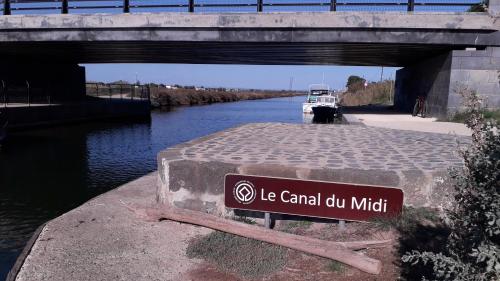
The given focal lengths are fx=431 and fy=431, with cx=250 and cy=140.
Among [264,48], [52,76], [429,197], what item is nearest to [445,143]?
[429,197]

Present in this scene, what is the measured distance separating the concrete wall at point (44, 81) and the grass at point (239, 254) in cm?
2587

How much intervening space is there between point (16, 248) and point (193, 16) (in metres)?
13.3

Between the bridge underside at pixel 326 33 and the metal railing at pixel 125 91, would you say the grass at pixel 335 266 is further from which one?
the metal railing at pixel 125 91

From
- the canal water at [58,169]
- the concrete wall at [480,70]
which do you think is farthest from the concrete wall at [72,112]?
the concrete wall at [480,70]

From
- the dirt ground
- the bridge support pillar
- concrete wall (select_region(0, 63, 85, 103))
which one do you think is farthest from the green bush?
concrete wall (select_region(0, 63, 85, 103))

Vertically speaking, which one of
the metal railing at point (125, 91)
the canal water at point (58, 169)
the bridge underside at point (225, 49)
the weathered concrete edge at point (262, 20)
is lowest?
the canal water at point (58, 169)

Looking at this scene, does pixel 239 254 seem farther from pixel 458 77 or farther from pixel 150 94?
pixel 150 94

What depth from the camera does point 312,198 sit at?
476 cm

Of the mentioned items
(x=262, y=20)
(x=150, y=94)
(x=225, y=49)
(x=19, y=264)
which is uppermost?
(x=262, y=20)

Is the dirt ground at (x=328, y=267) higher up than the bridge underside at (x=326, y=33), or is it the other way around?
the bridge underside at (x=326, y=33)

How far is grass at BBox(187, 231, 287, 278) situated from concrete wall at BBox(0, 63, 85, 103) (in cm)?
2587

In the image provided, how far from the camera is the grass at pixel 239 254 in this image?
4246 millimetres

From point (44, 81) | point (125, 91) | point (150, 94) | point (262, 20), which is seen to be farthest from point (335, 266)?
point (150, 94)

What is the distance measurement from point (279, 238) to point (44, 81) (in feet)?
105
